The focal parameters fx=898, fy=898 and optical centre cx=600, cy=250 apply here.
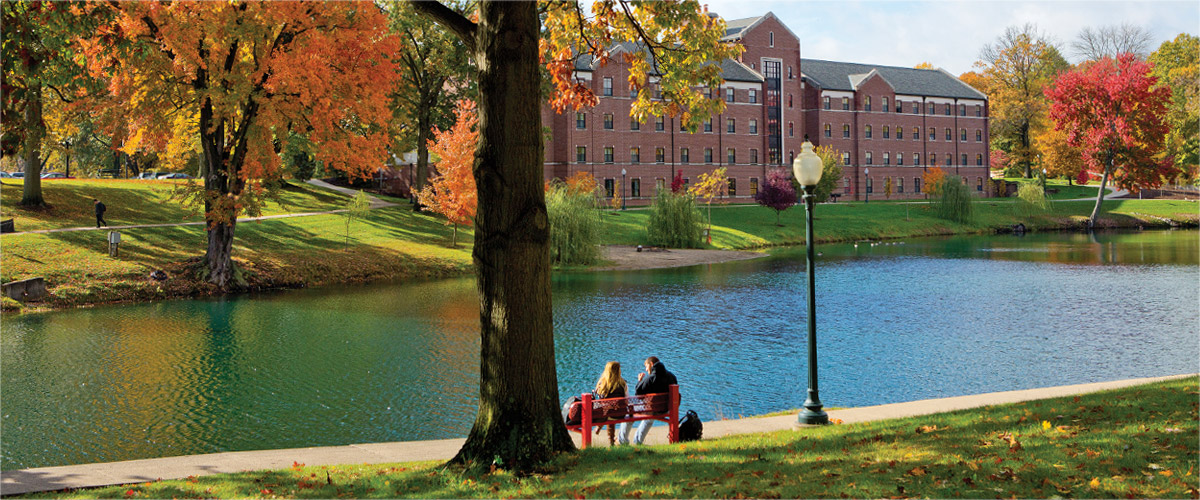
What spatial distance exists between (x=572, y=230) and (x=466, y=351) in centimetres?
2413

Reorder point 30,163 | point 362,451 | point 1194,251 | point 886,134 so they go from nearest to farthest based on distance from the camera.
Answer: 1. point 362,451
2. point 30,163
3. point 1194,251
4. point 886,134

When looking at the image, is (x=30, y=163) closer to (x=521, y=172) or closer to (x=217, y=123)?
(x=217, y=123)

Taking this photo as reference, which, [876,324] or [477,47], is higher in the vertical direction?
[477,47]

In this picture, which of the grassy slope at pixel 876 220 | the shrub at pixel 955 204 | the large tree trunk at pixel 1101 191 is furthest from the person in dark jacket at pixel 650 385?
the large tree trunk at pixel 1101 191

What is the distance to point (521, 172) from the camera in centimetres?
951

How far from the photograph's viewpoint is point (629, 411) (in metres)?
11.2

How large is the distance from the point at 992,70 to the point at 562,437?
334 feet

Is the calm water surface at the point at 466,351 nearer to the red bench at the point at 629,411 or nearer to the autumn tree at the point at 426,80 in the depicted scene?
the red bench at the point at 629,411

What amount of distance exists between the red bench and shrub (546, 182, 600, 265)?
32193 millimetres

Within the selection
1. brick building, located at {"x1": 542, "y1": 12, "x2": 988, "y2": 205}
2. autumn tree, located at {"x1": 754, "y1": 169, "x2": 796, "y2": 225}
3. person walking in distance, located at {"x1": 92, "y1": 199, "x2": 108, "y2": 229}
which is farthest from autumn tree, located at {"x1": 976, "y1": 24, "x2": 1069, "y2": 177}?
person walking in distance, located at {"x1": 92, "y1": 199, "x2": 108, "y2": 229}

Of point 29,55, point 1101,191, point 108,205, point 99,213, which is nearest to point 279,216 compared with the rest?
point 108,205

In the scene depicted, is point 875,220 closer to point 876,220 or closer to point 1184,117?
point 876,220

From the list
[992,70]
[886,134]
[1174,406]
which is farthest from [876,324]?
[992,70]

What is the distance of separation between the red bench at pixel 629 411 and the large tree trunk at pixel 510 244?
46.8 inches
